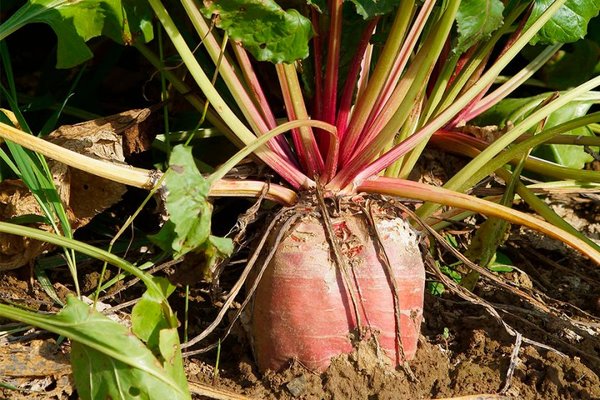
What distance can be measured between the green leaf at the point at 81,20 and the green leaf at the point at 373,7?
1.70 ft

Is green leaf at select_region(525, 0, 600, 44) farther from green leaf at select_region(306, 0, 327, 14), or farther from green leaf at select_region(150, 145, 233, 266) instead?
green leaf at select_region(150, 145, 233, 266)

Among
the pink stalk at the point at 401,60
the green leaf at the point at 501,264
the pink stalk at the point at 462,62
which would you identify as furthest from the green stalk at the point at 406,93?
the green leaf at the point at 501,264

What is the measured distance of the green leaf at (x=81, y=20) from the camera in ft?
6.21

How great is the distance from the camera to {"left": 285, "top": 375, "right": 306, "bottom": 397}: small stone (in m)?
1.75

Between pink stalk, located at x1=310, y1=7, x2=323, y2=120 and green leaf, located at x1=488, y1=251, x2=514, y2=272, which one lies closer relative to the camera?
pink stalk, located at x1=310, y1=7, x2=323, y2=120

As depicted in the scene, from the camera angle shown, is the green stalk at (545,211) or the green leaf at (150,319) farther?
the green stalk at (545,211)

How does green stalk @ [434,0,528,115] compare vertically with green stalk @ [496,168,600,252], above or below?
above

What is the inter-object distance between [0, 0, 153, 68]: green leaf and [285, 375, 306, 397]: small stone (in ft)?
2.72

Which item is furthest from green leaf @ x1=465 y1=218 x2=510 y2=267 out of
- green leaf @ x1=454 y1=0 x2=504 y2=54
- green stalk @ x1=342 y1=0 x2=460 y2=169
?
green leaf @ x1=454 y1=0 x2=504 y2=54

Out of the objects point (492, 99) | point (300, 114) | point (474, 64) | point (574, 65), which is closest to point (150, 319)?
point (300, 114)

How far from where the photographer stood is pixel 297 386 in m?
1.76

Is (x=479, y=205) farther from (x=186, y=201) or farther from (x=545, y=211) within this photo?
(x=186, y=201)

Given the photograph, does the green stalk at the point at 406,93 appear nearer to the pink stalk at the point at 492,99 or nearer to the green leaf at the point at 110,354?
the pink stalk at the point at 492,99

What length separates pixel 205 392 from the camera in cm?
174
